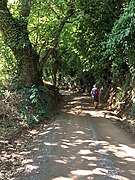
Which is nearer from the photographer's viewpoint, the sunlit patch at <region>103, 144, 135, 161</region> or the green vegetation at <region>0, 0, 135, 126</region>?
the sunlit patch at <region>103, 144, 135, 161</region>

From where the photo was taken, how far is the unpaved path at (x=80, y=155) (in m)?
7.21

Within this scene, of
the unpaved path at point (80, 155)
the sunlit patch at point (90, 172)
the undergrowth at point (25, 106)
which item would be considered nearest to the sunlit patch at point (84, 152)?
the unpaved path at point (80, 155)

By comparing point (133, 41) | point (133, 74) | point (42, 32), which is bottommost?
point (133, 74)

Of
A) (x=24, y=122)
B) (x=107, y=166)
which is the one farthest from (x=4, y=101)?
(x=107, y=166)

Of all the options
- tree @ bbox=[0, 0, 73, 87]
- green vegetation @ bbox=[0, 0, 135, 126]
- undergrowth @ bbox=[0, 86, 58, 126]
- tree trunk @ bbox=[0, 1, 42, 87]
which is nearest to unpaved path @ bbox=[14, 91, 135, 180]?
undergrowth @ bbox=[0, 86, 58, 126]

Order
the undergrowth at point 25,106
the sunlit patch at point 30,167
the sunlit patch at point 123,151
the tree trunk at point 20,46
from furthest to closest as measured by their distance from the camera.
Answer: the tree trunk at point 20,46
the undergrowth at point 25,106
the sunlit patch at point 123,151
the sunlit patch at point 30,167

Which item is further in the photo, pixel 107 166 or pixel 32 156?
pixel 32 156

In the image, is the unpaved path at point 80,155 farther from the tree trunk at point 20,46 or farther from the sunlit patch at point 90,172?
the tree trunk at point 20,46

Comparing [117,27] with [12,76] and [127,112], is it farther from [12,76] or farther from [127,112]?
[12,76]

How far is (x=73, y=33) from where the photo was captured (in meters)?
22.8

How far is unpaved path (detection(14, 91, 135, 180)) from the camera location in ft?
23.7

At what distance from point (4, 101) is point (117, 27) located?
619 cm

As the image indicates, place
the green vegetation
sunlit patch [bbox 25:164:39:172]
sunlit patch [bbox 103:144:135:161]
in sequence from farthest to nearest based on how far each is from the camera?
the green vegetation
sunlit patch [bbox 103:144:135:161]
sunlit patch [bbox 25:164:39:172]

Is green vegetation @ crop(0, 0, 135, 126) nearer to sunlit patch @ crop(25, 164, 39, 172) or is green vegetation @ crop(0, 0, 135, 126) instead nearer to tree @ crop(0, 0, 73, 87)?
tree @ crop(0, 0, 73, 87)
